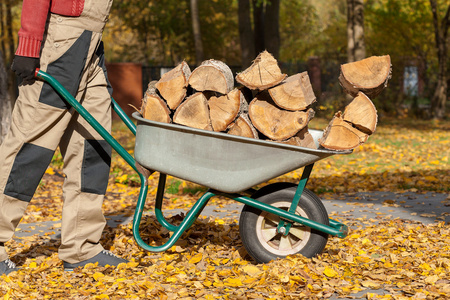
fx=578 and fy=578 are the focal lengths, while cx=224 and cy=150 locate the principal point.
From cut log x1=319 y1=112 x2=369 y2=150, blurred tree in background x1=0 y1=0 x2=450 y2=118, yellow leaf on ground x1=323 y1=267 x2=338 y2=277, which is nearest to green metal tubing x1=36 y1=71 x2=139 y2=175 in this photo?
cut log x1=319 y1=112 x2=369 y2=150

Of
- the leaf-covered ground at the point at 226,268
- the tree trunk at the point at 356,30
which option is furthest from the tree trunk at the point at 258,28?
the leaf-covered ground at the point at 226,268

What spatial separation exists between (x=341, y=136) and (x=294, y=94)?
313 millimetres

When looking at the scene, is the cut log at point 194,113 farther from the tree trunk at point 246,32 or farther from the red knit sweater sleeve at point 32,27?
the tree trunk at point 246,32

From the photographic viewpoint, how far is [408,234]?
3.80 metres

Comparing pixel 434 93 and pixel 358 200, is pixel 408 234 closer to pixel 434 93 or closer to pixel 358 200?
pixel 358 200

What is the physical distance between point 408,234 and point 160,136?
1856 millimetres

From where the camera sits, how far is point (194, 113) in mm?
2936

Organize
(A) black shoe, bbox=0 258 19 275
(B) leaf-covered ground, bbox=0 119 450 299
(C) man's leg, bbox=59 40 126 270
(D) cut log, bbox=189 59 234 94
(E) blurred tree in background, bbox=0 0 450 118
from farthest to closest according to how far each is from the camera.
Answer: (E) blurred tree in background, bbox=0 0 450 118, (C) man's leg, bbox=59 40 126 270, (A) black shoe, bbox=0 258 19 275, (D) cut log, bbox=189 59 234 94, (B) leaf-covered ground, bbox=0 119 450 299

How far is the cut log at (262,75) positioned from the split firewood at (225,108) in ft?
0.25

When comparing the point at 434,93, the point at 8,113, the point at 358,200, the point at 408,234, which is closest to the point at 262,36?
the point at 434,93

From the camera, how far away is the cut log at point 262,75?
2871mm

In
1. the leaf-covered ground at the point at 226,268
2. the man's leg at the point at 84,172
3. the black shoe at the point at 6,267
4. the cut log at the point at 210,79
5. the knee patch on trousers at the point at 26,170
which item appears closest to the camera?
the leaf-covered ground at the point at 226,268

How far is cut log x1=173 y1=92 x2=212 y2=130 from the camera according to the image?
293 cm

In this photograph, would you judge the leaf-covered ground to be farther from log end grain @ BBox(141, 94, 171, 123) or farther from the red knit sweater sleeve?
the red knit sweater sleeve
